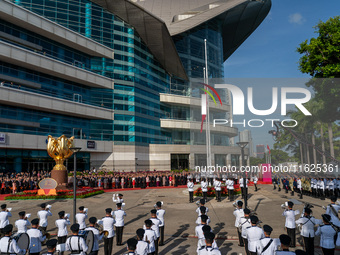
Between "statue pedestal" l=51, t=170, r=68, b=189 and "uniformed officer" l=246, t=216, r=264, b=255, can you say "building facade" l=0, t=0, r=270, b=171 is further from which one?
"uniformed officer" l=246, t=216, r=264, b=255

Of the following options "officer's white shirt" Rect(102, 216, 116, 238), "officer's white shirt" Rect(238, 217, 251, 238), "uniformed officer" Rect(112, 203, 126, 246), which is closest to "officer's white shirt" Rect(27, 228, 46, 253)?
"officer's white shirt" Rect(102, 216, 116, 238)

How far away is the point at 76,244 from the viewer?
6902mm

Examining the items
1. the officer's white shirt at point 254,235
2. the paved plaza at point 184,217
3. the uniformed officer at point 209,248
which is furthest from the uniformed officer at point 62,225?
the officer's white shirt at point 254,235

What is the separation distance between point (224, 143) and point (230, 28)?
46.0 meters

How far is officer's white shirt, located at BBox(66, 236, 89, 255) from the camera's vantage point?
271 inches

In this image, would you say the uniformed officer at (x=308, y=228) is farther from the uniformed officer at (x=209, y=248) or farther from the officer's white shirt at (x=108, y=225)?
the officer's white shirt at (x=108, y=225)

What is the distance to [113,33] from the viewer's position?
171 feet

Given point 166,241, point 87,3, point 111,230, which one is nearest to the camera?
point 111,230

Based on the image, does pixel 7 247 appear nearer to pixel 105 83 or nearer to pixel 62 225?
pixel 62 225

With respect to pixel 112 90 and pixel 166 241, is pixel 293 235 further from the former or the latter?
pixel 112 90

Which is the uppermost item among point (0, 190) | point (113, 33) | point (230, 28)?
point (230, 28)

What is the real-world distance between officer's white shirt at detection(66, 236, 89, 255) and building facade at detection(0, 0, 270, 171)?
25.2 m

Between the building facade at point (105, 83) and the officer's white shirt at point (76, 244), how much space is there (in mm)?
25212

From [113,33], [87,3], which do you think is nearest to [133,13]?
[113,33]
